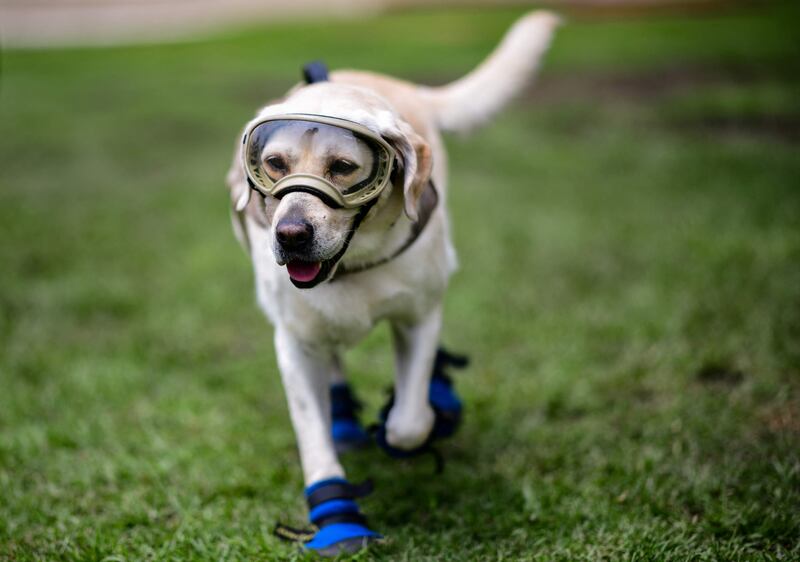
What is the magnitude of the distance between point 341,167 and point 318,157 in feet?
0.23

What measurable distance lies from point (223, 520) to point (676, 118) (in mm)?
7359

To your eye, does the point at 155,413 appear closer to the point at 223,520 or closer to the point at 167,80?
the point at 223,520

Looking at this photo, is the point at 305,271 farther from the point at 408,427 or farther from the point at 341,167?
the point at 408,427

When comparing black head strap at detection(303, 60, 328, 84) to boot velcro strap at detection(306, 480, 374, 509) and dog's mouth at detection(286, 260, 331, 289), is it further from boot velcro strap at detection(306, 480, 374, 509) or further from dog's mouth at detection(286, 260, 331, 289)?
boot velcro strap at detection(306, 480, 374, 509)

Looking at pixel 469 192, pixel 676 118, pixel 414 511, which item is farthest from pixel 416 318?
pixel 676 118

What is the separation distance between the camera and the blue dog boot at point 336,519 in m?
2.61

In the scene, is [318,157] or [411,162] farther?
[411,162]

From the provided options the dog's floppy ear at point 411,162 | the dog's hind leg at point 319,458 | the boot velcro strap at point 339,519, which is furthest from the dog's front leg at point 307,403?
the dog's floppy ear at point 411,162

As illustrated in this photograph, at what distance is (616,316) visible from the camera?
449 centimetres

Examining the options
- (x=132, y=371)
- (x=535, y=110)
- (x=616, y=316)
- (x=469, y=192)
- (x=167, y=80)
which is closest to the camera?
(x=132, y=371)

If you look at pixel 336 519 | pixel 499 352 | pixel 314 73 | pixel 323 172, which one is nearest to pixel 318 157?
A: pixel 323 172

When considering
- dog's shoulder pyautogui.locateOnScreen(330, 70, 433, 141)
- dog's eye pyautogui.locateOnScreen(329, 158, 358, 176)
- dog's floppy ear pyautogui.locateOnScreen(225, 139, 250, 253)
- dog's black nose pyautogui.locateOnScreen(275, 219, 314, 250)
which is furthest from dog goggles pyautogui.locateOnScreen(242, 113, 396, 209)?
dog's shoulder pyautogui.locateOnScreen(330, 70, 433, 141)

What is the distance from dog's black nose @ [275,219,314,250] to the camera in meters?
2.18

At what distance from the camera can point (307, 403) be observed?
281 cm
